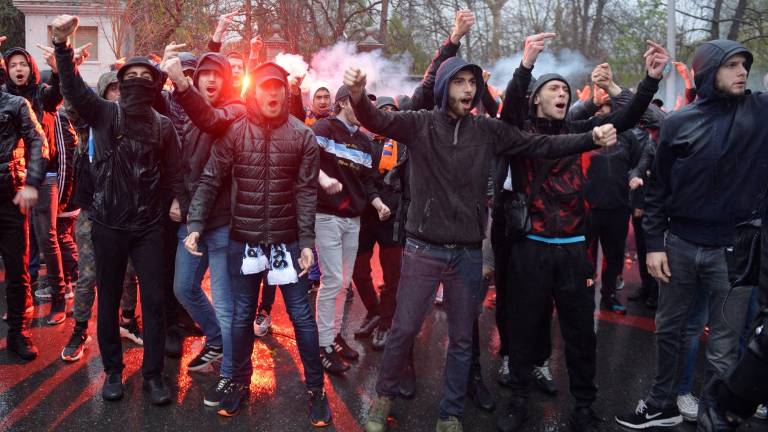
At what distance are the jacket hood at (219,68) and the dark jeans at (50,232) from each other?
2215 mm

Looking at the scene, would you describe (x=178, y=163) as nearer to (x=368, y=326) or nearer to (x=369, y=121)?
(x=369, y=121)

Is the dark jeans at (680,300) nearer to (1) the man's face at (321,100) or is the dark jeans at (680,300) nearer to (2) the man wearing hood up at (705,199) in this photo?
(2) the man wearing hood up at (705,199)

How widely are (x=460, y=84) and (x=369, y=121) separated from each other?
596mm

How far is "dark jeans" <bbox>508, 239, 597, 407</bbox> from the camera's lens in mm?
3537

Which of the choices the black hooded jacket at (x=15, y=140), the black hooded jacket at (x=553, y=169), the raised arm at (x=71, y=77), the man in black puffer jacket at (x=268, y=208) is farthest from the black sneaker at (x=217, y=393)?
the black hooded jacket at (x=553, y=169)

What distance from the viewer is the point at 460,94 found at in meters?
3.42

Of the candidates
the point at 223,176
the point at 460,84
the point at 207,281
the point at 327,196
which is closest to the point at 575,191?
the point at 460,84

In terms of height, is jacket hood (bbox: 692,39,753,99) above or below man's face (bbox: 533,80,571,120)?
above

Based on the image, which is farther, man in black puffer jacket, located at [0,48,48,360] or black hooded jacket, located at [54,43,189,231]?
man in black puffer jacket, located at [0,48,48,360]

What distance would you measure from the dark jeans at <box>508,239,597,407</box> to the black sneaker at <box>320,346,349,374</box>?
133cm

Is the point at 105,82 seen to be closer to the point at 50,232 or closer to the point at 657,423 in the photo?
the point at 50,232

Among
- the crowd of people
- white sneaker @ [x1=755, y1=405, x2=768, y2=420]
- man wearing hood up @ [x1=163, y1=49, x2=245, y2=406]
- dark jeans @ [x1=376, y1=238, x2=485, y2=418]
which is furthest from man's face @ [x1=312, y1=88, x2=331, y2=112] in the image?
white sneaker @ [x1=755, y1=405, x2=768, y2=420]

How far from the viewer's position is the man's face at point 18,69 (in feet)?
16.6

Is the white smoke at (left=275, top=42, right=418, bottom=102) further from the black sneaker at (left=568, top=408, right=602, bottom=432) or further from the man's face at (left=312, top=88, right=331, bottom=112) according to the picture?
the black sneaker at (left=568, top=408, right=602, bottom=432)
